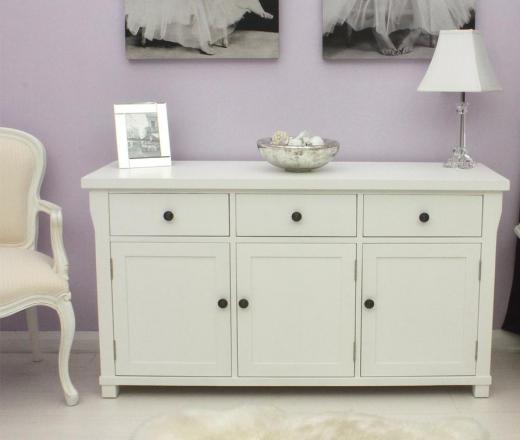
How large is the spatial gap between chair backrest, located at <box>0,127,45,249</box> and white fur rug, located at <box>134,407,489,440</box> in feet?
3.10

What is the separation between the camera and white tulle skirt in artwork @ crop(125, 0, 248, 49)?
3027mm

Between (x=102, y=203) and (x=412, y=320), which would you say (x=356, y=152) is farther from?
(x=102, y=203)

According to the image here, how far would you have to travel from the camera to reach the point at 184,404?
2.78 metres

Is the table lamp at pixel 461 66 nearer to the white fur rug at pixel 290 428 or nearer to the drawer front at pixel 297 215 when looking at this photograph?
the drawer front at pixel 297 215

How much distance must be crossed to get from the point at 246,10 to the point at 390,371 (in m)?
1.48

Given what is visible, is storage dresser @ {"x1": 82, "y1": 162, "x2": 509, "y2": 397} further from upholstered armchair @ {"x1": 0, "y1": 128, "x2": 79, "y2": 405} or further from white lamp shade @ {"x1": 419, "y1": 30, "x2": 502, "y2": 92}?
white lamp shade @ {"x1": 419, "y1": 30, "x2": 502, "y2": 92}

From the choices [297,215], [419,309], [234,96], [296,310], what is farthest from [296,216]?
[234,96]

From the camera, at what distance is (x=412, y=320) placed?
8.98 feet

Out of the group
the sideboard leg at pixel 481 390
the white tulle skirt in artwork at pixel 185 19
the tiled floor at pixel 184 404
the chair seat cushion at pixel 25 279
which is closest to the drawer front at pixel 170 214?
the chair seat cushion at pixel 25 279

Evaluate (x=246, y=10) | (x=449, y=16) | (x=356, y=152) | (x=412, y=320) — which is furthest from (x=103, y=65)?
(x=412, y=320)

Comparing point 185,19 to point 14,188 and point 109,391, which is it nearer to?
point 14,188

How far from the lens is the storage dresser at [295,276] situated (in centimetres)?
267

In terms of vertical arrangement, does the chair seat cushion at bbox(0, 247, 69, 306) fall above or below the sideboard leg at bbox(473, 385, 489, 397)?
above

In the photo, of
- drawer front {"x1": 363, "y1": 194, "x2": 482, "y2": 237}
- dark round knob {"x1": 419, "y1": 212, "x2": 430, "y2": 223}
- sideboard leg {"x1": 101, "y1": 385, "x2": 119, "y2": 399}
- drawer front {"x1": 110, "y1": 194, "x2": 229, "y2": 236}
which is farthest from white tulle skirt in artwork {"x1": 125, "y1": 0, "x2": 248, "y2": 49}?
sideboard leg {"x1": 101, "y1": 385, "x2": 119, "y2": 399}
